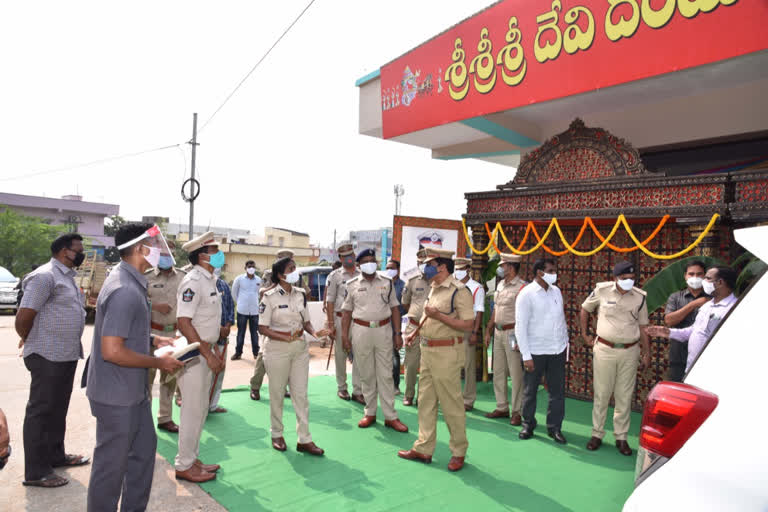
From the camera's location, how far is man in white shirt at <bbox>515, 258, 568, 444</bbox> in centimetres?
490

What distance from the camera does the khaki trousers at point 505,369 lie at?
5562mm

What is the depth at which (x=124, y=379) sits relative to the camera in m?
2.69

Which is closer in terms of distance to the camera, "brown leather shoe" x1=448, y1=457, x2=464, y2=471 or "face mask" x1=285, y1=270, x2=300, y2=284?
"brown leather shoe" x1=448, y1=457, x2=464, y2=471

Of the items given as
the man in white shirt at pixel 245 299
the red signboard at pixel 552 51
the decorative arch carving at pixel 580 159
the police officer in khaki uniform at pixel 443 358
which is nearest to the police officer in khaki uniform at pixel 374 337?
the police officer in khaki uniform at pixel 443 358

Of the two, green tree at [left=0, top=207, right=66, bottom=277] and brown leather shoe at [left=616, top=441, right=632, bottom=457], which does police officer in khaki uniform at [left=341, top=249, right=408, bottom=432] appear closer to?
brown leather shoe at [left=616, top=441, right=632, bottom=457]

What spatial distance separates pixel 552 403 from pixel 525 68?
13.9 ft

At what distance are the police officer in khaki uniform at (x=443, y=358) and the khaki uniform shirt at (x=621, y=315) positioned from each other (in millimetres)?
1517

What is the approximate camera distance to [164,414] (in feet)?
16.7

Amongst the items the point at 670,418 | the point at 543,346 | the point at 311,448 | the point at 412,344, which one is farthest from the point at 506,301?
the point at 670,418

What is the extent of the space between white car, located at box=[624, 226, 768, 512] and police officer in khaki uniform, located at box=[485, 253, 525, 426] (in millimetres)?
4060

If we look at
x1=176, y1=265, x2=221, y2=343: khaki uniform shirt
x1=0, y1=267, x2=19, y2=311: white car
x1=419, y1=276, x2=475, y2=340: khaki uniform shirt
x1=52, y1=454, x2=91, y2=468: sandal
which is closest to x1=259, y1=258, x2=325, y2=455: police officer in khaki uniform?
x1=176, y1=265, x2=221, y2=343: khaki uniform shirt

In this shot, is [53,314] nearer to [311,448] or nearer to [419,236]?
[311,448]

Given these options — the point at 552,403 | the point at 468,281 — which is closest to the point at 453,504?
the point at 552,403

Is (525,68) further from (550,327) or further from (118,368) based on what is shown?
(118,368)
